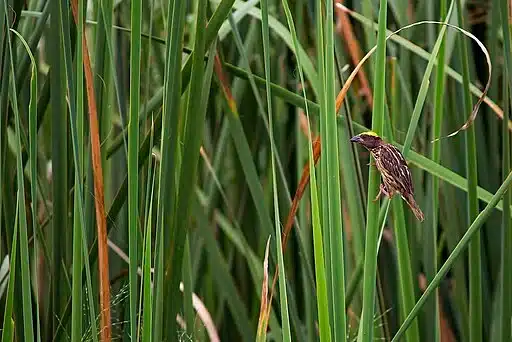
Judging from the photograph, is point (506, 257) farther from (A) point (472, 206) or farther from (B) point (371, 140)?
(B) point (371, 140)

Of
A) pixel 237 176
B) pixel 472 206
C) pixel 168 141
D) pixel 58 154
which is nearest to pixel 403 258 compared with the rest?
pixel 472 206

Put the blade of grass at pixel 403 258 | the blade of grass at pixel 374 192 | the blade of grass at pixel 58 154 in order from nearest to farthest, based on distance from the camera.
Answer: the blade of grass at pixel 374 192
the blade of grass at pixel 403 258
the blade of grass at pixel 58 154

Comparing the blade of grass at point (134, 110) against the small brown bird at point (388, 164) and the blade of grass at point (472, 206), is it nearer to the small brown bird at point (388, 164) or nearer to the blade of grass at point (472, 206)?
the small brown bird at point (388, 164)

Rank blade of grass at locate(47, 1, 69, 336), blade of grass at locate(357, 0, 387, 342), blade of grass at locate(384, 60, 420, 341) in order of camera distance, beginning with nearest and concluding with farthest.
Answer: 1. blade of grass at locate(357, 0, 387, 342)
2. blade of grass at locate(384, 60, 420, 341)
3. blade of grass at locate(47, 1, 69, 336)

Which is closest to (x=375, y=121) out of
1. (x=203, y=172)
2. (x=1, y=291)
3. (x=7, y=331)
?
(x=7, y=331)

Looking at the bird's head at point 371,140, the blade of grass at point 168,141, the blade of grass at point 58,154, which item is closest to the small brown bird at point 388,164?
the bird's head at point 371,140

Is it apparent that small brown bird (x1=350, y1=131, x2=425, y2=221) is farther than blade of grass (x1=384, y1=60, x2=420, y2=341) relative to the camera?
No

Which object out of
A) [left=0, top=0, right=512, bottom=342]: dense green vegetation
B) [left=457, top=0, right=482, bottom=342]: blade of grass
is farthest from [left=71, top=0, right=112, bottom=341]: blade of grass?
[left=457, top=0, right=482, bottom=342]: blade of grass

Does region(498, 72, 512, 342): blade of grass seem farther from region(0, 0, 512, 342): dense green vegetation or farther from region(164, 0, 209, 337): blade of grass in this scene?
region(164, 0, 209, 337): blade of grass

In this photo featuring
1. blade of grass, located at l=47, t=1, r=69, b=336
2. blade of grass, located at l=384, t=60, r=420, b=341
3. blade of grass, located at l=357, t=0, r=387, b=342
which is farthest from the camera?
blade of grass, located at l=47, t=1, r=69, b=336
